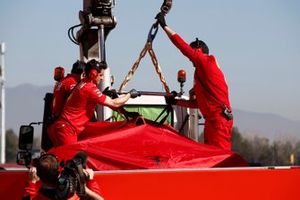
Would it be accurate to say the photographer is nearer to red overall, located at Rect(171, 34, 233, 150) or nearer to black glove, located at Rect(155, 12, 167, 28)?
red overall, located at Rect(171, 34, 233, 150)

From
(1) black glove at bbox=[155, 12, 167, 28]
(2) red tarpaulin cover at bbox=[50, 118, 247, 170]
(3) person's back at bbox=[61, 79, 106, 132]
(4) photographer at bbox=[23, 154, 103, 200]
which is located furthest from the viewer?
(1) black glove at bbox=[155, 12, 167, 28]

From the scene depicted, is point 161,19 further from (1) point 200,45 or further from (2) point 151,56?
(2) point 151,56

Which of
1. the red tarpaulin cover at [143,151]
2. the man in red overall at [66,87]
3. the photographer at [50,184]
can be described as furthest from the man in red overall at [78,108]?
the photographer at [50,184]

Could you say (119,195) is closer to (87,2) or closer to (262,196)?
(262,196)

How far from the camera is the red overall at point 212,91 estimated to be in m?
8.11

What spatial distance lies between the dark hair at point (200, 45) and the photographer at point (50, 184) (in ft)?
8.29

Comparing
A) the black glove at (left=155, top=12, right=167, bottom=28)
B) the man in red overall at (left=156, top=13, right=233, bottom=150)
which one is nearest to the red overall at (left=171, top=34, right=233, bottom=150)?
the man in red overall at (left=156, top=13, right=233, bottom=150)

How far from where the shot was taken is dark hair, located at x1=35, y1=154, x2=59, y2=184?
232 inches

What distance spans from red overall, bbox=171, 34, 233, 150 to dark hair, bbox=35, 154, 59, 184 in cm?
253

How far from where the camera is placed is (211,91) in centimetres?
818

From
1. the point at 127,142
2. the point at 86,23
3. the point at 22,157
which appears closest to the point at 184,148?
the point at 127,142

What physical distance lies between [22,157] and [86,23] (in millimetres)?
2862

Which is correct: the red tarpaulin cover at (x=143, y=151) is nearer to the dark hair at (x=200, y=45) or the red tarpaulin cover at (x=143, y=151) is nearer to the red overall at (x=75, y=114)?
the red overall at (x=75, y=114)

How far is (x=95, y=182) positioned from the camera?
617 cm
